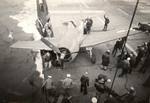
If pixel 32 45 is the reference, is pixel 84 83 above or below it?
below

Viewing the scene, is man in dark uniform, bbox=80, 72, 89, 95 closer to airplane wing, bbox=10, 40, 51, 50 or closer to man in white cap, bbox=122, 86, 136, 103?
man in white cap, bbox=122, 86, 136, 103

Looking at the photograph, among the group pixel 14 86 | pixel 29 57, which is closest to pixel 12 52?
pixel 29 57

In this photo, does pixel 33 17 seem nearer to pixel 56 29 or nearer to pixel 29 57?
pixel 56 29

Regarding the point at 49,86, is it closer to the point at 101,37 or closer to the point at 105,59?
the point at 105,59

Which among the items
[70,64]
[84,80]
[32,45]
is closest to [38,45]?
[32,45]

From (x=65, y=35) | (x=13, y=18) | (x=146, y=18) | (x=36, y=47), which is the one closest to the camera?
(x=36, y=47)

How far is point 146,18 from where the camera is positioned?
25500 millimetres

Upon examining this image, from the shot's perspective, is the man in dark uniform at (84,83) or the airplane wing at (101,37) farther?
the airplane wing at (101,37)

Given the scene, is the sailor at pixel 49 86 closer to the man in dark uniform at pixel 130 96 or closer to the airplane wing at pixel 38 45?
the airplane wing at pixel 38 45

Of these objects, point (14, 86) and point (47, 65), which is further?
point (47, 65)

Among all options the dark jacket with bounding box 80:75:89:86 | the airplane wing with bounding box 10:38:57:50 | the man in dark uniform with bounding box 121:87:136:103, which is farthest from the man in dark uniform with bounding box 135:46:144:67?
the airplane wing with bounding box 10:38:57:50

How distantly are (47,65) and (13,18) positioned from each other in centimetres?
1117

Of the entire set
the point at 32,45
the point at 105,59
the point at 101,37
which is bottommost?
the point at 105,59

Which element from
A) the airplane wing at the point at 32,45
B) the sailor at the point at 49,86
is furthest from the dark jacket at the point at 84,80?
the airplane wing at the point at 32,45
